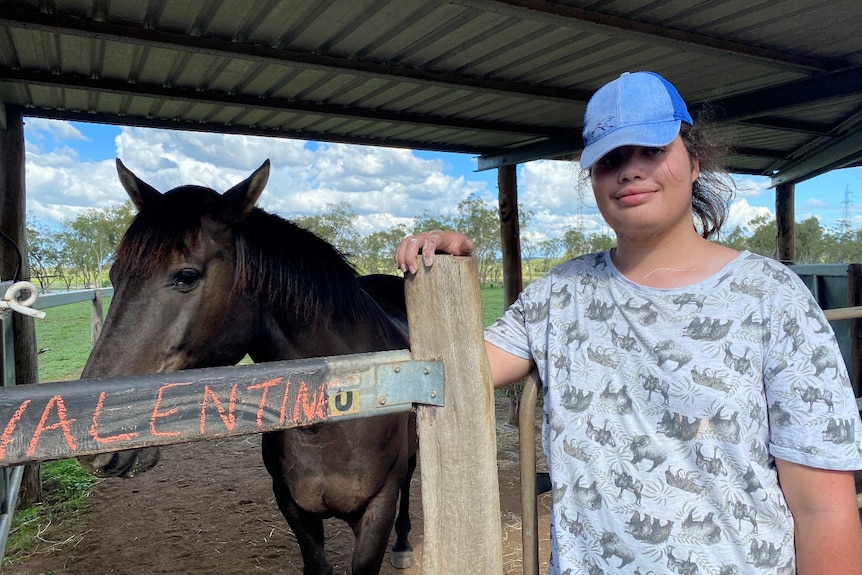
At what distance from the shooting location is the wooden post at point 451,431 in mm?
980

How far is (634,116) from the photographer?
108cm

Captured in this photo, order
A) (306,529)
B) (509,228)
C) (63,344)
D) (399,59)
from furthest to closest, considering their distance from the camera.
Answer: (63,344) < (509,228) < (399,59) < (306,529)

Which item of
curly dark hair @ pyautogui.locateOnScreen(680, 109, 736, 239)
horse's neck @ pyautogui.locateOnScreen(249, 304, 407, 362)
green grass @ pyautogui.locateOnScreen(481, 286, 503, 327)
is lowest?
green grass @ pyautogui.locateOnScreen(481, 286, 503, 327)

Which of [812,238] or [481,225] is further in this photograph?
[812,238]

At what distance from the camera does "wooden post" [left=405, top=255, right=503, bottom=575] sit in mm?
980

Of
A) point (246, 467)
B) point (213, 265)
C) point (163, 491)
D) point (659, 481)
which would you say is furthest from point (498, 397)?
point (659, 481)

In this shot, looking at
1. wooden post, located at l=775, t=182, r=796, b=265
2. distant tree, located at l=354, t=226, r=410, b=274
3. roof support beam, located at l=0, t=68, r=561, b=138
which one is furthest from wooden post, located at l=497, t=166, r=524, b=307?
distant tree, located at l=354, t=226, r=410, b=274

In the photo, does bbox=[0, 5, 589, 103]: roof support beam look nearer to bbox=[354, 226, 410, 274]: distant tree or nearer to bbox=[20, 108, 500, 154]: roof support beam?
bbox=[20, 108, 500, 154]: roof support beam

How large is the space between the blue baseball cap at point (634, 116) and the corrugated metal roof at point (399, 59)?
6.27 feet

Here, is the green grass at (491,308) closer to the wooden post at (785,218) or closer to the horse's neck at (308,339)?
the wooden post at (785,218)

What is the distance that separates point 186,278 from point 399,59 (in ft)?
8.48

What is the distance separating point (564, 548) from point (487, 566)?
21 cm

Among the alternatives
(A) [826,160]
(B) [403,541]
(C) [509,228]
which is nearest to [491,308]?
(C) [509,228]

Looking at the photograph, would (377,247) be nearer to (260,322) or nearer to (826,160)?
(826,160)
